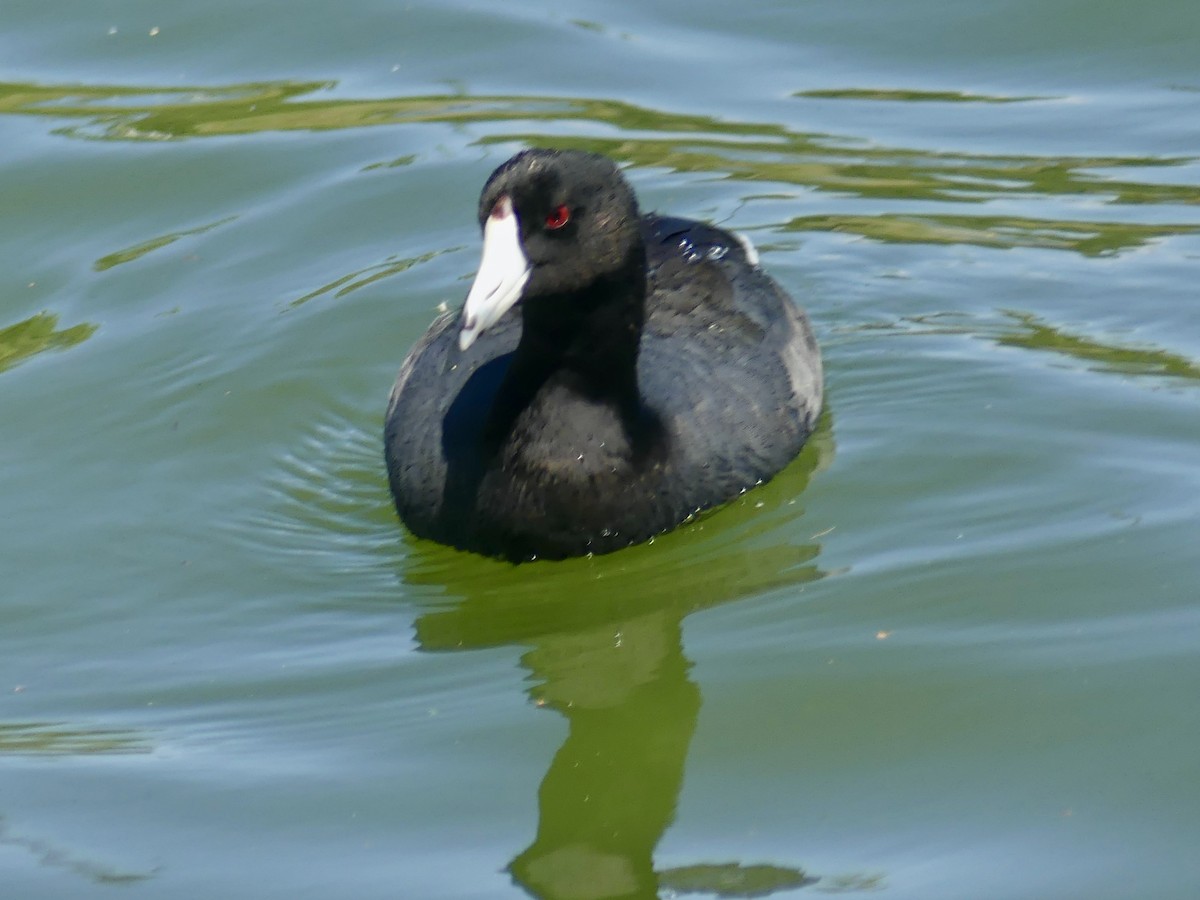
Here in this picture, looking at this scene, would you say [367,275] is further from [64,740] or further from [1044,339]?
[64,740]

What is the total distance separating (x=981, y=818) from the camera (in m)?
3.77

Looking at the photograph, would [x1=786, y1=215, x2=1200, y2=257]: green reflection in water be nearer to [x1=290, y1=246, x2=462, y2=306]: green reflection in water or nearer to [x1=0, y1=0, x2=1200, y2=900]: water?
[x1=0, y1=0, x2=1200, y2=900]: water

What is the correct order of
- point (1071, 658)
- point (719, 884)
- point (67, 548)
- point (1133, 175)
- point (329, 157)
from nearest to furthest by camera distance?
point (719, 884)
point (1071, 658)
point (67, 548)
point (1133, 175)
point (329, 157)

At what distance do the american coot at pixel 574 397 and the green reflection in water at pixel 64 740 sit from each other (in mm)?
1069

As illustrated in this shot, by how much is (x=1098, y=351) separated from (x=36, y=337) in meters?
3.50

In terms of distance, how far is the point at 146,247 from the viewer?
7441 millimetres

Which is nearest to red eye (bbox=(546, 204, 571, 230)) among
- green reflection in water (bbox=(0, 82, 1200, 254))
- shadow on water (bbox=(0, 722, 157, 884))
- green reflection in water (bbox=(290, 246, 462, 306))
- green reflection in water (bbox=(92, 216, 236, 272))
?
shadow on water (bbox=(0, 722, 157, 884))

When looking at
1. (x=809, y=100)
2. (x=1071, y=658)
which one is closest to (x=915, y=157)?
(x=809, y=100)

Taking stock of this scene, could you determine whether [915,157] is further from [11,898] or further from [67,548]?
[11,898]

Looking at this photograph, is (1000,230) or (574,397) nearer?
(574,397)

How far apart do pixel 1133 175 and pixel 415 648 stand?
4.11 metres

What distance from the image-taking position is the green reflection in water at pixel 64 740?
169 inches

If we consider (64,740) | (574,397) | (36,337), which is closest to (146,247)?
(36,337)

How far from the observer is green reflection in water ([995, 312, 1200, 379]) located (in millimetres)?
5945
